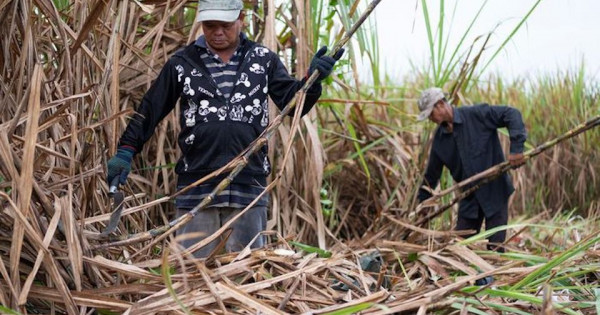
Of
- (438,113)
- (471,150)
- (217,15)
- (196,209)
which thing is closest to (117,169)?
(196,209)

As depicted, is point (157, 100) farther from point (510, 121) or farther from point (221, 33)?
point (510, 121)

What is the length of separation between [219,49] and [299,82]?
0.34 m

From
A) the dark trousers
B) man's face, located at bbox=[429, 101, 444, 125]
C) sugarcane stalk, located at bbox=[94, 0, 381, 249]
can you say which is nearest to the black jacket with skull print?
sugarcane stalk, located at bbox=[94, 0, 381, 249]

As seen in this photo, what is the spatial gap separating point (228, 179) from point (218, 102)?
75 centimetres

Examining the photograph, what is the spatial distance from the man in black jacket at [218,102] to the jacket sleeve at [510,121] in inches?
79.7

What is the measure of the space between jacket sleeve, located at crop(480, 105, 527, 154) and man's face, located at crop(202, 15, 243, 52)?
2.18m

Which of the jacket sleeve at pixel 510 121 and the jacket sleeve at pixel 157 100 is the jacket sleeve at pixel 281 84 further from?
the jacket sleeve at pixel 510 121

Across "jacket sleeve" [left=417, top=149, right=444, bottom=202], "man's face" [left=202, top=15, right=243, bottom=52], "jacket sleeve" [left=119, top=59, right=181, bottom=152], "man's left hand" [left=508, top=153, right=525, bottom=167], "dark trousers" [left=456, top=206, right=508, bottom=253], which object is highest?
"man's face" [left=202, top=15, right=243, bottom=52]

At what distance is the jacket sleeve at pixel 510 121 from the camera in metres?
4.71

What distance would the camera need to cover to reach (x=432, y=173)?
504cm

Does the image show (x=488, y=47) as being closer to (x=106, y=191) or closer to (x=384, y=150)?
(x=384, y=150)

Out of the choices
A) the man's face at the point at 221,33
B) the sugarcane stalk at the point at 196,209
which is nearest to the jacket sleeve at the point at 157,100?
the man's face at the point at 221,33

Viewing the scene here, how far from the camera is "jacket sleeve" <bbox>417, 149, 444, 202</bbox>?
5.02 metres

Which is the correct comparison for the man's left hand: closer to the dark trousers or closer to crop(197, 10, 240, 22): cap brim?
the dark trousers
